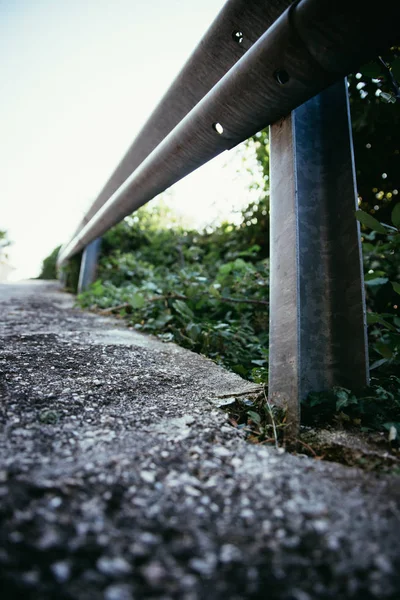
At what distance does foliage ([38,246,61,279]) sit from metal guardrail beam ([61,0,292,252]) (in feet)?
38.9

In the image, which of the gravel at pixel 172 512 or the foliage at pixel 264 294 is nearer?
the gravel at pixel 172 512

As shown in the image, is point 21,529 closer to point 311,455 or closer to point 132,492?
point 132,492

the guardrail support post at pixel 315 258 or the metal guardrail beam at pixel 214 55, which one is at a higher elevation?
the metal guardrail beam at pixel 214 55

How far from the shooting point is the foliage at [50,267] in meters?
12.8

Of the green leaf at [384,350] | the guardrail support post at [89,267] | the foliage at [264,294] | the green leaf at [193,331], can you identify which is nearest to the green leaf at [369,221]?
the foliage at [264,294]

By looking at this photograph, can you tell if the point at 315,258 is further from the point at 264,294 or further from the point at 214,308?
the point at 214,308

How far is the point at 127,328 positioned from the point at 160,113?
150cm

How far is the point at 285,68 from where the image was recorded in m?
0.86

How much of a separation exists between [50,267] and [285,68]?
13893mm

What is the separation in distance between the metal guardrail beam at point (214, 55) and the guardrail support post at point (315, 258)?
48cm

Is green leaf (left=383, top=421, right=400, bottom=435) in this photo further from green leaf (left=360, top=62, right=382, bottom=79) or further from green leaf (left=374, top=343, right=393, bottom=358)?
green leaf (left=360, top=62, right=382, bottom=79)

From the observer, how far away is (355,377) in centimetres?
100

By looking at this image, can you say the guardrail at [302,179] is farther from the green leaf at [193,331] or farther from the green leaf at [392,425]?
the green leaf at [193,331]

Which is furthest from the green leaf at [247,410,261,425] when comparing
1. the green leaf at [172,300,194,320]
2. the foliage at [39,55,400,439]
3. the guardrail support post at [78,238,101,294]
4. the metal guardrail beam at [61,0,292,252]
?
the guardrail support post at [78,238,101,294]
